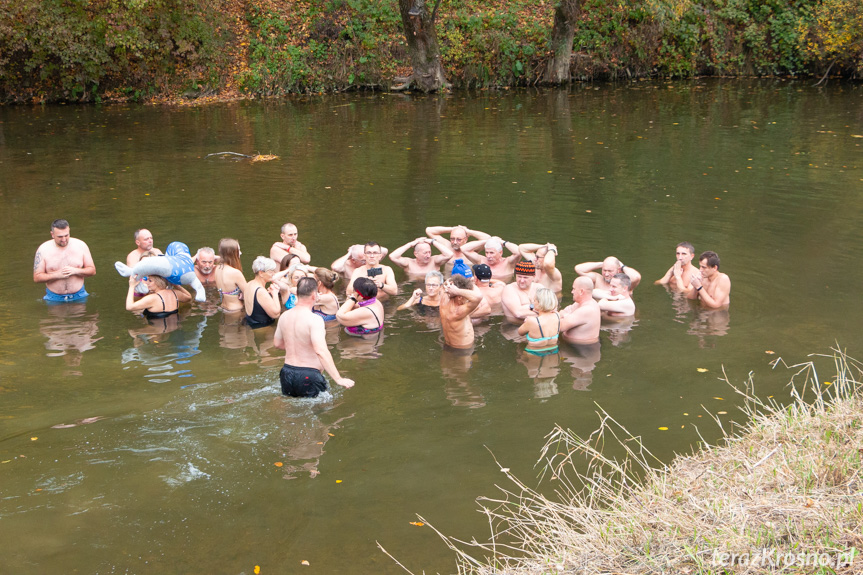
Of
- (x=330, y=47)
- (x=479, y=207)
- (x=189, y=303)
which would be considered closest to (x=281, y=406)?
(x=189, y=303)

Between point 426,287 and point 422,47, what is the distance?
22.2 metres

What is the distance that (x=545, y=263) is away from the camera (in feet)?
35.1

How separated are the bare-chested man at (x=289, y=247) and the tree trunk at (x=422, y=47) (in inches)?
762

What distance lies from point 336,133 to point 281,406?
16.3 m

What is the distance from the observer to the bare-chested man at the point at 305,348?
26.0 ft

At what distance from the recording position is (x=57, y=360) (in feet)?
31.1

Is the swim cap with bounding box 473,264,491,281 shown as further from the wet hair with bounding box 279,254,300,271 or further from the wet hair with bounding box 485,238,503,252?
the wet hair with bounding box 279,254,300,271

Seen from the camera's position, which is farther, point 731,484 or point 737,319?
point 737,319

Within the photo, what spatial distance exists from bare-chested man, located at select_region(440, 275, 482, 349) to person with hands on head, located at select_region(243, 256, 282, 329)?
2.16 metres

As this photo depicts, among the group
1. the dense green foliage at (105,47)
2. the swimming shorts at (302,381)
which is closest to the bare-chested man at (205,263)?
the swimming shorts at (302,381)

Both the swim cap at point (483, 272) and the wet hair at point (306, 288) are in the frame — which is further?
the swim cap at point (483, 272)

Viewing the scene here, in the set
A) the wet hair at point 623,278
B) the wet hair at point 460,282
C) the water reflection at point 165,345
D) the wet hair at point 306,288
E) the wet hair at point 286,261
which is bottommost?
the water reflection at point 165,345

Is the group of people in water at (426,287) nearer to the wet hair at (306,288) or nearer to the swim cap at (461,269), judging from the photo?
the swim cap at (461,269)

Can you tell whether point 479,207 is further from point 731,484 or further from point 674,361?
point 731,484
